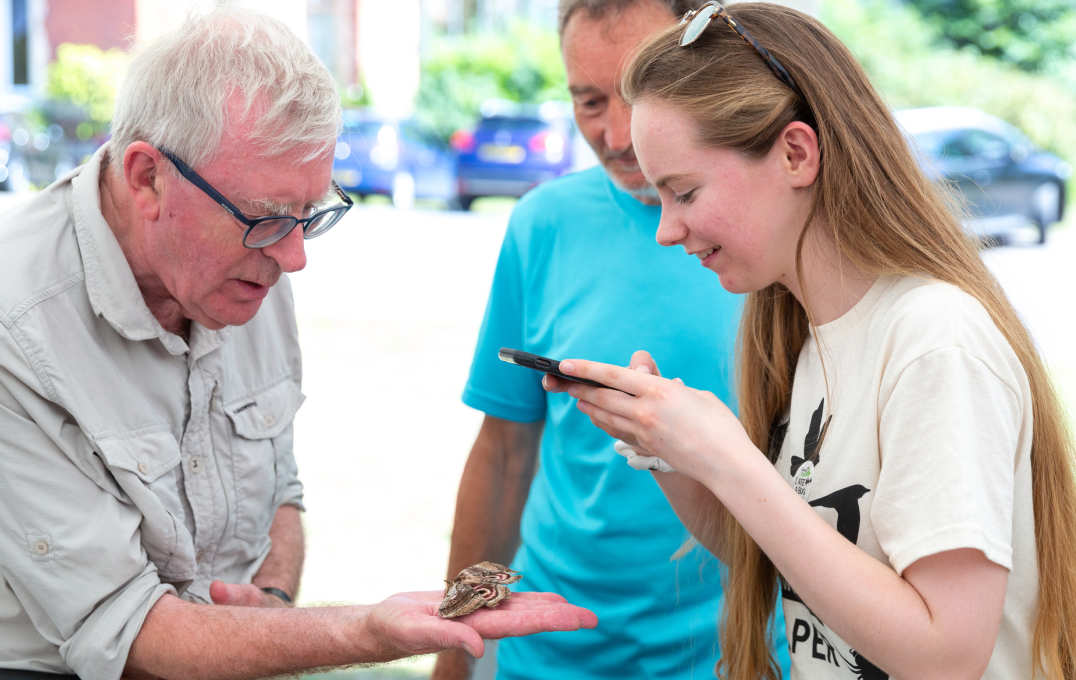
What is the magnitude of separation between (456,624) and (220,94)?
40.3 inches

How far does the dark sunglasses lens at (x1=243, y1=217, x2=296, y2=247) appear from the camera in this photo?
2062 mm

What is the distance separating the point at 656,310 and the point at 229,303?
2.91 feet

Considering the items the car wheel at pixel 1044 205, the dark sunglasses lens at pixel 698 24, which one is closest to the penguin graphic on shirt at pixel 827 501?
the dark sunglasses lens at pixel 698 24

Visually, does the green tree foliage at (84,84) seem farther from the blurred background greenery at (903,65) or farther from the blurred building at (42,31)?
the blurred building at (42,31)

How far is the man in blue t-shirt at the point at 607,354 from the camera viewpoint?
7.69 feet

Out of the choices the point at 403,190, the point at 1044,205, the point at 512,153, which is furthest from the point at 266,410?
the point at 403,190

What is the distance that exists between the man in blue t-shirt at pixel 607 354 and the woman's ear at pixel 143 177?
83 centimetres

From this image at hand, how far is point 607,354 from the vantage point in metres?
2.38

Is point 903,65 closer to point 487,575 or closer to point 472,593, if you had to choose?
point 487,575

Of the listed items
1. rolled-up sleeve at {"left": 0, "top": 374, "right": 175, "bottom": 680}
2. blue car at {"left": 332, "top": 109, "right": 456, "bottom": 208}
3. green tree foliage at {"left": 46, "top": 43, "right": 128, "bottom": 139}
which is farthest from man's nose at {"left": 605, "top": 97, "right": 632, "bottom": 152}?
green tree foliage at {"left": 46, "top": 43, "right": 128, "bottom": 139}

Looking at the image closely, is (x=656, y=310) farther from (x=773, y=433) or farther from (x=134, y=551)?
(x=134, y=551)

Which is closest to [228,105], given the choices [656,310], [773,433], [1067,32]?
[656,310]

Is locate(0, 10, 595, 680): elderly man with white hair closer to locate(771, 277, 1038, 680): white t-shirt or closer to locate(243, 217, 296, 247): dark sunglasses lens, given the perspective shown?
locate(243, 217, 296, 247): dark sunglasses lens

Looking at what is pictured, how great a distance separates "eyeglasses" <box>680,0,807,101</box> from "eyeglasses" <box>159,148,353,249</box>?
76 cm
